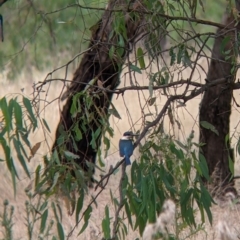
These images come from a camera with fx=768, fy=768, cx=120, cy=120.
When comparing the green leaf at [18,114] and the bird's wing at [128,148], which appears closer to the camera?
the green leaf at [18,114]

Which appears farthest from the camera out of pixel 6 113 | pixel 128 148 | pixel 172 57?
pixel 172 57

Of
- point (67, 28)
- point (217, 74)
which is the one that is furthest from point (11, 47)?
point (217, 74)

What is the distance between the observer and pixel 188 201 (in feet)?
10.1

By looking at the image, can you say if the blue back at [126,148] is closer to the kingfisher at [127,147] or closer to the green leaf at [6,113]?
the kingfisher at [127,147]

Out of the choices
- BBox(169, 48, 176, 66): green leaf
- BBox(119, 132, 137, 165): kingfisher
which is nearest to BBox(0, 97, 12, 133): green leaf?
BBox(119, 132, 137, 165): kingfisher

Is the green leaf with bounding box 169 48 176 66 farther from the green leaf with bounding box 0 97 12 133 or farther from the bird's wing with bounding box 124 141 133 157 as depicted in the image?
the green leaf with bounding box 0 97 12 133

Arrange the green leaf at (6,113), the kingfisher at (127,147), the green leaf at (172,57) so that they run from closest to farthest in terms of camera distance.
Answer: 1. the green leaf at (6,113)
2. the kingfisher at (127,147)
3. the green leaf at (172,57)

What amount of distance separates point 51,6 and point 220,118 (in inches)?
75.8

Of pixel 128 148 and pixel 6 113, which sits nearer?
pixel 6 113

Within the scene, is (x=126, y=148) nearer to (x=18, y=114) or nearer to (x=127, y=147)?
(x=127, y=147)

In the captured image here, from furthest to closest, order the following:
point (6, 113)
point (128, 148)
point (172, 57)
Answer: point (172, 57)
point (128, 148)
point (6, 113)

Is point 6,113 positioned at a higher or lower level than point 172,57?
lower

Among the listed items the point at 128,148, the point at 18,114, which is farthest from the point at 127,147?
the point at 18,114

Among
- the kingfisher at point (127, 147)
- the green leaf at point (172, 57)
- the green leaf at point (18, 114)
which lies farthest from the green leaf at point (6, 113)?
the green leaf at point (172, 57)
